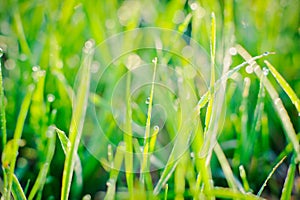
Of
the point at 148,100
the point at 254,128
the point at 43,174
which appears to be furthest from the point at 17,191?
the point at 254,128

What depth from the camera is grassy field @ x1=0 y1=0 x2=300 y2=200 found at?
75cm

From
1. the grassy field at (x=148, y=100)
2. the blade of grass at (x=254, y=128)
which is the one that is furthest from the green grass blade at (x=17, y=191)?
the blade of grass at (x=254, y=128)

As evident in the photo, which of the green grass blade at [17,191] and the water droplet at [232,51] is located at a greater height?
the water droplet at [232,51]

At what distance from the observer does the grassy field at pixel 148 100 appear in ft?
2.44

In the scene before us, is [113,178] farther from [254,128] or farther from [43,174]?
[254,128]

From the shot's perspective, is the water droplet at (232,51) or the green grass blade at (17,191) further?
the water droplet at (232,51)

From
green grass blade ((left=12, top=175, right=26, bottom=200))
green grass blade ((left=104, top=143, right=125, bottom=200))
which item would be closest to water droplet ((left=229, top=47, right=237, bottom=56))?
green grass blade ((left=104, top=143, right=125, bottom=200))

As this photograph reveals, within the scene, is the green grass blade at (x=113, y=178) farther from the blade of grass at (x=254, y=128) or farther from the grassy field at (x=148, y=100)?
the blade of grass at (x=254, y=128)

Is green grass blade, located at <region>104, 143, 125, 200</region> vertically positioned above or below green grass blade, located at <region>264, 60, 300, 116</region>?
below

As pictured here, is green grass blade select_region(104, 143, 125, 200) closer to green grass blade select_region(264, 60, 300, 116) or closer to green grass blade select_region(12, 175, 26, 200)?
green grass blade select_region(12, 175, 26, 200)

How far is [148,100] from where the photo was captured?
2.71 feet

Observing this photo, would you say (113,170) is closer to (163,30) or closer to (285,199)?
(285,199)

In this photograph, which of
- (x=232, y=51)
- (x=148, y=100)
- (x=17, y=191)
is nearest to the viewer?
(x=17, y=191)

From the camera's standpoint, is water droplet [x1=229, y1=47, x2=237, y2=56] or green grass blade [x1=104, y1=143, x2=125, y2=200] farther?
water droplet [x1=229, y1=47, x2=237, y2=56]
